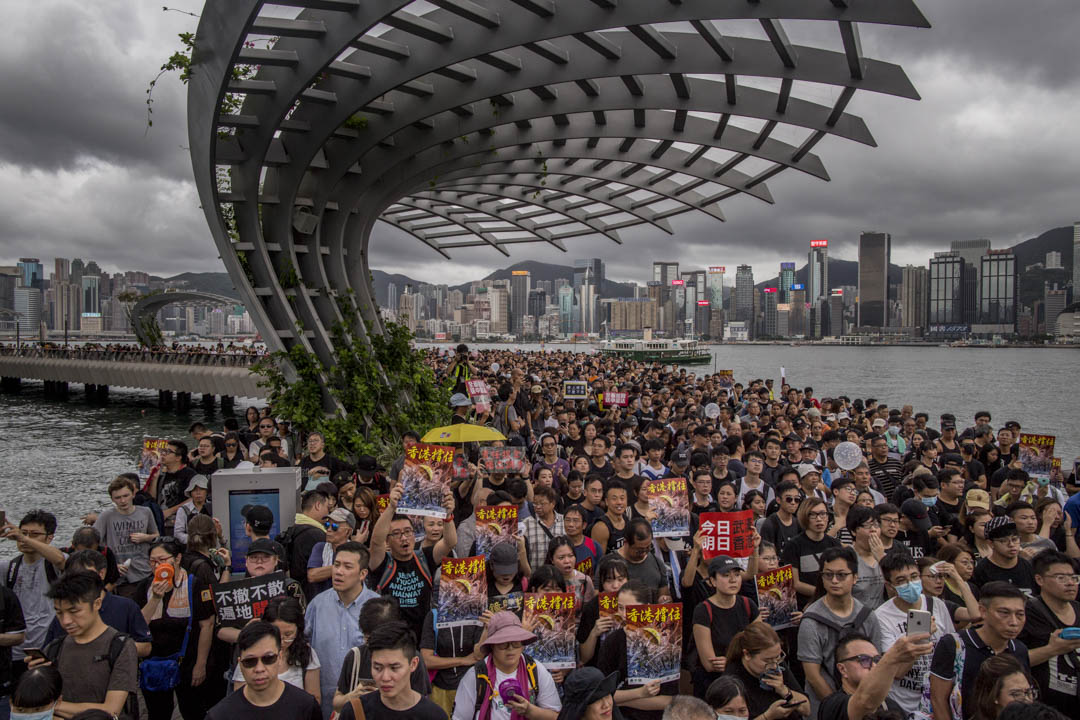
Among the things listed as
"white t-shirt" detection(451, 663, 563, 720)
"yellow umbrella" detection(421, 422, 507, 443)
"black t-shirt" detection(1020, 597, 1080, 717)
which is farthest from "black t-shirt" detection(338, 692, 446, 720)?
"yellow umbrella" detection(421, 422, 507, 443)

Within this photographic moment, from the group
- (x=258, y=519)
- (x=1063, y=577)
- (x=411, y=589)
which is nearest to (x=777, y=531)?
(x=1063, y=577)

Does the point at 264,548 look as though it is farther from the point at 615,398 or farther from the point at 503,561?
the point at 615,398

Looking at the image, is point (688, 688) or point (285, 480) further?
point (285, 480)

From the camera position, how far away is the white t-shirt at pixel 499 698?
378cm

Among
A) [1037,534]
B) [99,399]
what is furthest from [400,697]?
[99,399]

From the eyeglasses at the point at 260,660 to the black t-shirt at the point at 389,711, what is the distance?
0.43 m

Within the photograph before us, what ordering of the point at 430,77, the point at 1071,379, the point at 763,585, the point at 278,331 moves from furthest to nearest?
the point at 1071,379 → the point at 278,331 → the point at 430,77 → the point at 763,585

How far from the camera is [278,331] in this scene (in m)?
15.0

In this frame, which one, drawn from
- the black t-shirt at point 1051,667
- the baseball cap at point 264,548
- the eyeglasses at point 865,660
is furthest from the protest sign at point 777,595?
the baseball cap at point 264,548

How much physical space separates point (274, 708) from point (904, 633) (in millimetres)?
3811

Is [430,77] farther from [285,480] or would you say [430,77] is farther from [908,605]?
[908,605]

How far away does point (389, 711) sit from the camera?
3.43 meters

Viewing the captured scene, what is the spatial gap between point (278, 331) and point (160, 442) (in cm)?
667

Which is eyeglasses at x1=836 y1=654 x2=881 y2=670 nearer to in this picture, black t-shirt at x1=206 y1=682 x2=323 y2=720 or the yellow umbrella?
black t-shirt at x1=206 y1=682 x2=323 y2=720
